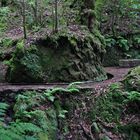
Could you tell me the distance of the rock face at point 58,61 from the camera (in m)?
10.9

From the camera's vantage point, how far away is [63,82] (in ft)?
36.2

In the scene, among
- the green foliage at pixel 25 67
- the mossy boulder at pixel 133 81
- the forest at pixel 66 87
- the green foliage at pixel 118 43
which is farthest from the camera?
the green foliage at pixel 118 43

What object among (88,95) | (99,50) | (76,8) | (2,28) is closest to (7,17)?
(2,28)

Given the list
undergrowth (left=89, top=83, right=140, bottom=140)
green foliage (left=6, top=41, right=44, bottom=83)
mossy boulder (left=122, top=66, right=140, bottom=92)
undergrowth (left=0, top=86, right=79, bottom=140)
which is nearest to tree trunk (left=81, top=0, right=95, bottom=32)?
green foliage (left=6, top=41, right=44, bottom=83)

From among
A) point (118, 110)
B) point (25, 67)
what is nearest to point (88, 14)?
point (25, 67)

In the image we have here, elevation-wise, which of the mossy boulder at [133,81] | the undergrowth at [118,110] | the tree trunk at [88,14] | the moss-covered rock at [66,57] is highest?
the tree trunk at [88,14]

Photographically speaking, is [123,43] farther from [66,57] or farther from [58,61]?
[58,61]

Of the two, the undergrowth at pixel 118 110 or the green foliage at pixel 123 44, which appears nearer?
the undergrowth at pixel 118 110

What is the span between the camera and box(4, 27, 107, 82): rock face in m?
10.9

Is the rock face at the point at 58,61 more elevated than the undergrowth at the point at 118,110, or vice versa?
the rock face at the point at 58,61

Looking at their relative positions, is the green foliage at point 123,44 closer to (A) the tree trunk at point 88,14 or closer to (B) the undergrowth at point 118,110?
(A) the tree trunk at point 88,14

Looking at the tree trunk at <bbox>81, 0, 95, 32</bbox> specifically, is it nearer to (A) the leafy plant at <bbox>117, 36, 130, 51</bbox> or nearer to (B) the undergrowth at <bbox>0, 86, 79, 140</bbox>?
(A) the leafy plant at <bbox>117, 36, 130, 51</bbox>

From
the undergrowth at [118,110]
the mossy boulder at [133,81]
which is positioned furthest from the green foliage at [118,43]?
the undergrowth at [118,110]

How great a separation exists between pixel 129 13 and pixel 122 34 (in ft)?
4.97
